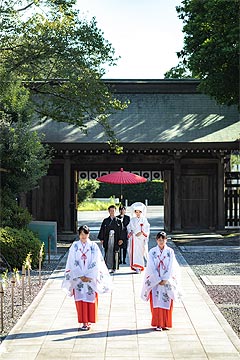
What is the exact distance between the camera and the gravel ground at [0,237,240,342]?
9873 mm

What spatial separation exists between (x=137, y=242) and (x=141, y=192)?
3282 cm

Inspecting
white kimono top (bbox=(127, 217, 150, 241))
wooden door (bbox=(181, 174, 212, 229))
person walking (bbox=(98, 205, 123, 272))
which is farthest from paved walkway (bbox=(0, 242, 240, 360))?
wooden door (bbox=(181, 174, 212, 229))

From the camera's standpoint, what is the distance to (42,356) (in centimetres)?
757

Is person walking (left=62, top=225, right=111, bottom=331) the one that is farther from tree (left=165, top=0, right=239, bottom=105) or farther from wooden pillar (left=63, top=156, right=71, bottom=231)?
wooden pillar (left=63, top=156, right=71, bottom=231)

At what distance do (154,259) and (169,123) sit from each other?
52.7 feet

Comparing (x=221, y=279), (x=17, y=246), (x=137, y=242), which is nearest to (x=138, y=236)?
(x=137, y=242)

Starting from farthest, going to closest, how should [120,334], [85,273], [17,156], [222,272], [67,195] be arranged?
[67,195] → [17,156] → [222,272] → [85,273] → [120,334]

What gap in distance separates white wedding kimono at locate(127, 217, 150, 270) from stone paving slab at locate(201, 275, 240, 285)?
1574 mm

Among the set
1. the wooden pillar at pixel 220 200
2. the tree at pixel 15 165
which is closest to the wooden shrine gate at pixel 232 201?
the wooden pillar at pixel 220 200

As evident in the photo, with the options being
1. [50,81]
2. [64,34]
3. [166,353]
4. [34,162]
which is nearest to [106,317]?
[166,353]

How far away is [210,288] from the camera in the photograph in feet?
41.4

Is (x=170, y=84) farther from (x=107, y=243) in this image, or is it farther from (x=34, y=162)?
(x=107, y=243)

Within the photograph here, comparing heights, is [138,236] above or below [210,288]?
above

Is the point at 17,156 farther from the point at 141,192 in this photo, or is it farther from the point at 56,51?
the point at 141,192
